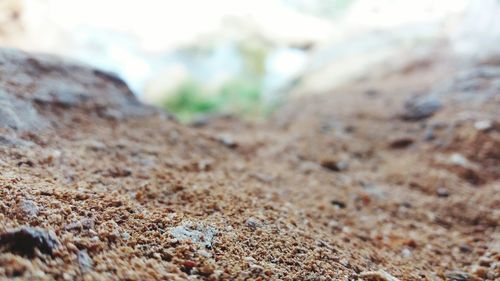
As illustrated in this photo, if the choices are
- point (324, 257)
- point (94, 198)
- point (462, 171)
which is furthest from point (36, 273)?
point (462, 171)

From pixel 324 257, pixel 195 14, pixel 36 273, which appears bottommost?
pixel 36 273

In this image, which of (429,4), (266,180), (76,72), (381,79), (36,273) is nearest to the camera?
(36,273)

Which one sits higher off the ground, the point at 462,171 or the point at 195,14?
the point at 195,14

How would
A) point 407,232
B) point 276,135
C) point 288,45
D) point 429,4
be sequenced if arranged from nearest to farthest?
point 407,232 → point 276,135 → point 429,4 → point 288,45

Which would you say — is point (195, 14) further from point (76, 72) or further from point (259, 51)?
point (76, 72)

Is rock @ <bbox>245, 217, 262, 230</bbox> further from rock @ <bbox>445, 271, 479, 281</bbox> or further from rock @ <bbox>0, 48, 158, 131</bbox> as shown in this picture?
rock @ <bbox>0, 48, 158, 131</bbox>

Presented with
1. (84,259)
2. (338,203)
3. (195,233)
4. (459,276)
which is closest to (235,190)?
(195,233)

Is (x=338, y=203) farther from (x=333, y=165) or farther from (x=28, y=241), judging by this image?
(x=28, y=241)
